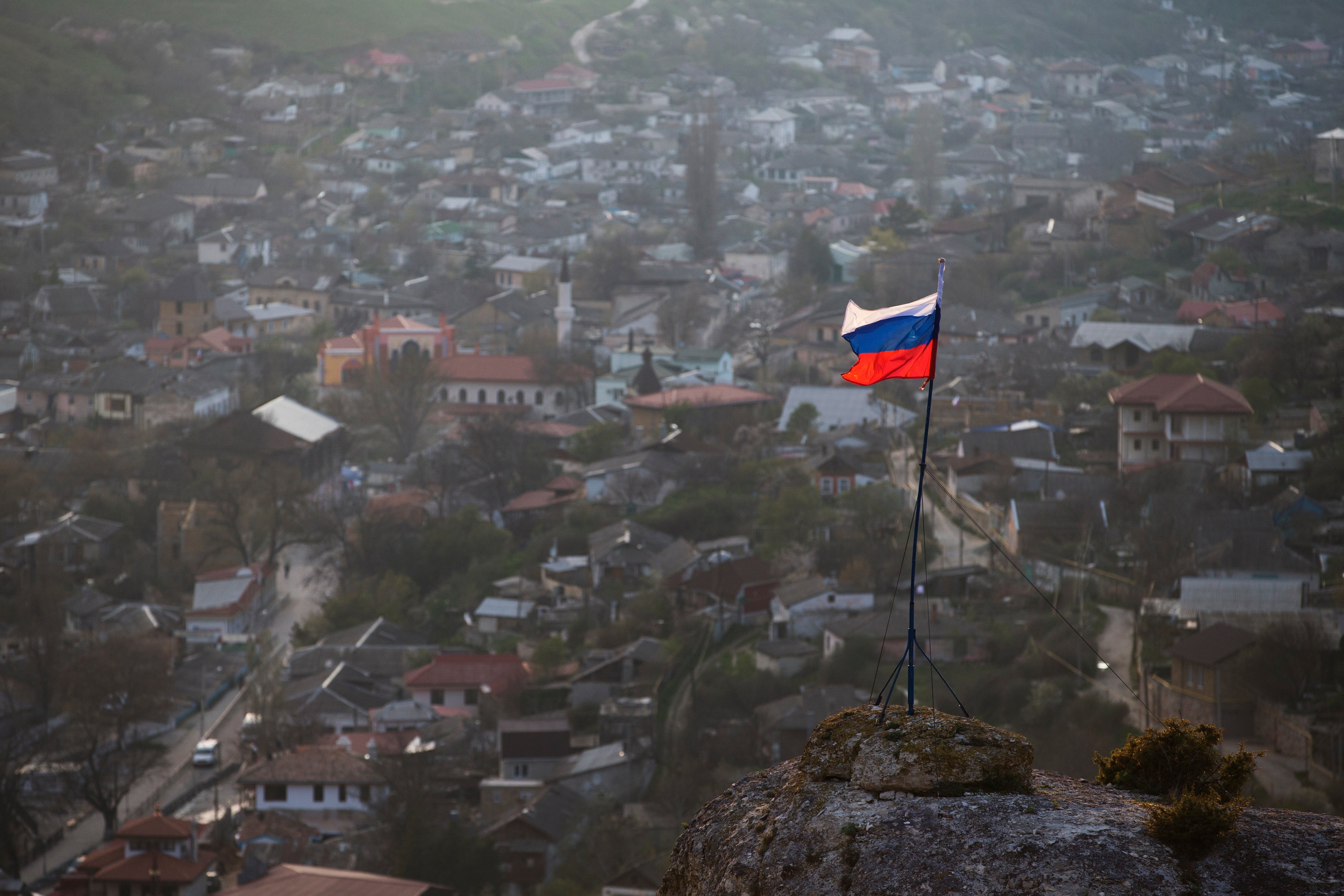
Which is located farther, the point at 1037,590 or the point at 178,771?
the point at 178,771

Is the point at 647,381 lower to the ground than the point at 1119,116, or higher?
lower

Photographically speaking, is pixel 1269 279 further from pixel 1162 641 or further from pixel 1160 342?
pixel 1162 641

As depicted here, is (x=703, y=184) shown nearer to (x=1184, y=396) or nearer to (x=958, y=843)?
(x=1184, y=396)

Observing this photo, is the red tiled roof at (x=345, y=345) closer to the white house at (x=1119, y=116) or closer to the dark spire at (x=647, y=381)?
the dark spire at (x=647, y=381)

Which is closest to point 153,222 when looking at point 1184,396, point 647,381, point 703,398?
point 647,381

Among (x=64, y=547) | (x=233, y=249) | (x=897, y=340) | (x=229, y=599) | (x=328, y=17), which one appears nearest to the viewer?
(x=897, y=340)

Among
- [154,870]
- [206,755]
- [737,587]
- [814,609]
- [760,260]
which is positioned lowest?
[206,755]

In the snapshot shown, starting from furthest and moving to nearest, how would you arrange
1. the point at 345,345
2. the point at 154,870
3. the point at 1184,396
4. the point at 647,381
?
the point at 345,345 < the point at 647,381 < the point at 1184,396 < the point at 154,870

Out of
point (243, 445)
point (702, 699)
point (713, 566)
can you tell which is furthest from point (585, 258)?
point (702, 699)
